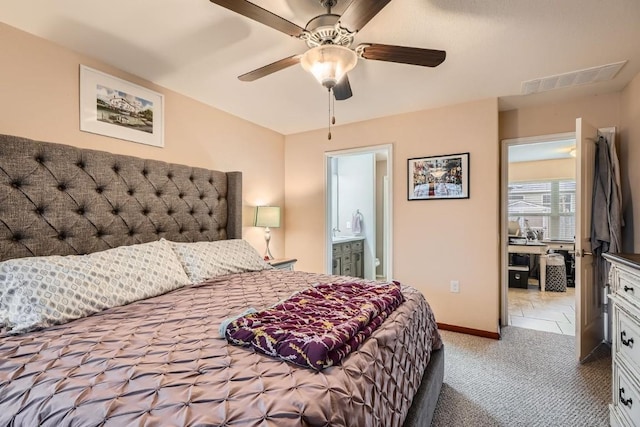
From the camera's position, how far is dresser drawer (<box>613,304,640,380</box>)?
1370 mm

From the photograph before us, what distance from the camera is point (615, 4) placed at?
4.97 ft

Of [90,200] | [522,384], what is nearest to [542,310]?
[522,384]

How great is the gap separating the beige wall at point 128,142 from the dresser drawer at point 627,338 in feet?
9.74

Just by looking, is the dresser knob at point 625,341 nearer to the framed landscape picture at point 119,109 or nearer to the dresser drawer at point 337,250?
the dresser drawer at point 337,250

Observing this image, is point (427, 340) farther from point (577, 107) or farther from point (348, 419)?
point (577, 107)

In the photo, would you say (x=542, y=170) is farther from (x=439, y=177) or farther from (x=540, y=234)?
(x=439, y=177)

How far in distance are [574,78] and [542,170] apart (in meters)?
4.21

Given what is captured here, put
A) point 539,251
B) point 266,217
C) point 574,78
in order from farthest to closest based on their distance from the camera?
point 539,251 < point 266,217 < point 574,78

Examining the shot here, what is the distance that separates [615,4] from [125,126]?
307 centimetres

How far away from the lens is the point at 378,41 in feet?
6.08

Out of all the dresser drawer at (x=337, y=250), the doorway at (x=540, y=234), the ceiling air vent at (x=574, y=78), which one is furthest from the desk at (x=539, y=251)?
the ceiling air vent at (x=574, y=78)

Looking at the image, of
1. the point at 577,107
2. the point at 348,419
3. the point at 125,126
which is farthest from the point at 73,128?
the point at 577,107

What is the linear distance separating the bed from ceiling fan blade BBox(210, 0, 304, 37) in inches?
51.7

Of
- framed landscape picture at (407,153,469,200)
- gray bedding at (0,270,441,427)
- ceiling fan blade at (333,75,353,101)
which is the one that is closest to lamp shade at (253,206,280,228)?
framed landscape picture at (407,153,469,200)
